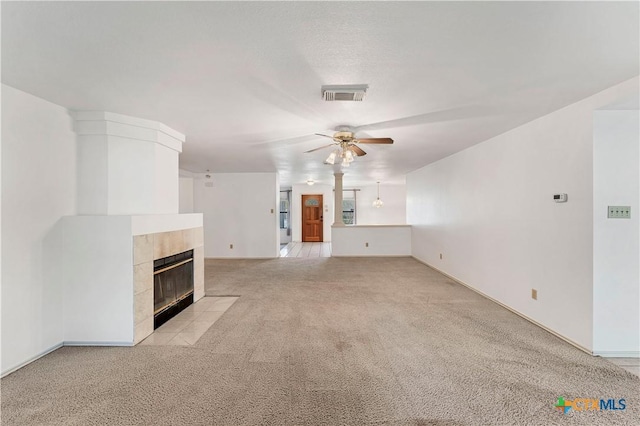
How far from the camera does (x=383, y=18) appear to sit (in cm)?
142

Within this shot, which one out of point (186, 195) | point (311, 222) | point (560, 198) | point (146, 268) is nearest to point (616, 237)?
point (560, 198)

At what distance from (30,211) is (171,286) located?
5.04 feet

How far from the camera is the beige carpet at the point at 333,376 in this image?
1.74 meters

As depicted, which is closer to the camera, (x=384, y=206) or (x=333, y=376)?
(x=333, y=376)

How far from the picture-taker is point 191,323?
126 inches

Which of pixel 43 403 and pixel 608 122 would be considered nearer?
pixel 43 403

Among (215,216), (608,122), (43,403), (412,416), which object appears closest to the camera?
(412,416)

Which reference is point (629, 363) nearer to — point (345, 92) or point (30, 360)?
point (345, 92)

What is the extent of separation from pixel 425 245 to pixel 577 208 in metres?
4.07

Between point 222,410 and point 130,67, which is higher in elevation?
point 130,67

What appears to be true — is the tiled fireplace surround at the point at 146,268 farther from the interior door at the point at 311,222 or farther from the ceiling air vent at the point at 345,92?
the interior door at the point at 311,222

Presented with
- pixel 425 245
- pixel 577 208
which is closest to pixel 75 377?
pixel 577 208

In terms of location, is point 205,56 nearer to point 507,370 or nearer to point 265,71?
point 265,71

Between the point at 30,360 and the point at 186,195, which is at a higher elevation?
the point at 186,195
